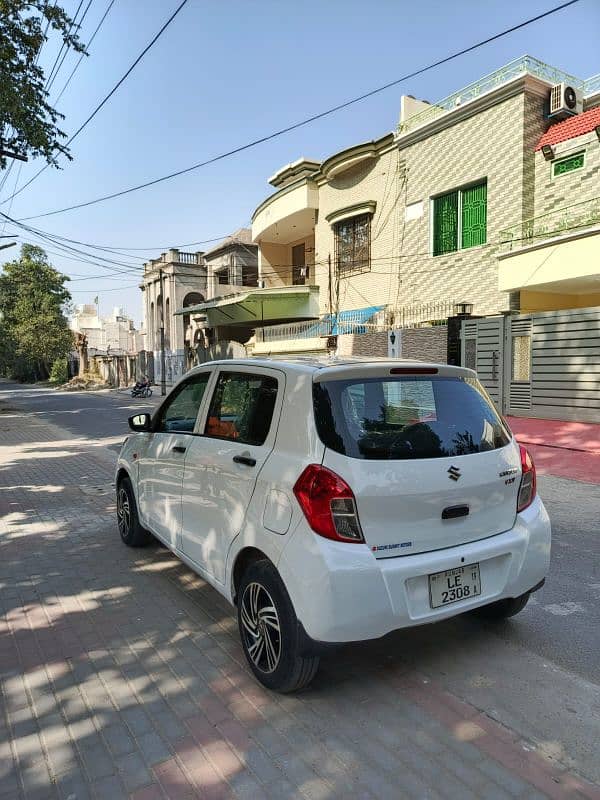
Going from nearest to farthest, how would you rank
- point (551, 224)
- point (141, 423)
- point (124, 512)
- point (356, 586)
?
point (356, 586)
point (141, 423)
point (124, 512)
point (551, 224)

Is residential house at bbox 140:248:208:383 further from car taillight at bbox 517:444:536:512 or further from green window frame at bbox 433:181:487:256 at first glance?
car taillight at bbox 517:444:536:512

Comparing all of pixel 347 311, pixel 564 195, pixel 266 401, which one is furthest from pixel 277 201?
pixel 266 401

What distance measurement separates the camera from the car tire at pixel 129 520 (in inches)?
194

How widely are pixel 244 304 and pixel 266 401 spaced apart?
24.8m

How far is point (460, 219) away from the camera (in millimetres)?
17688

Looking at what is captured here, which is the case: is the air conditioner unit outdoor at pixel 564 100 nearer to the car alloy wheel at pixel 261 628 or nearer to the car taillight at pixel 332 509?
the car taillight at pixel 332 509

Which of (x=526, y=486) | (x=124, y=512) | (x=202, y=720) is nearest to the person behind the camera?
(x=202, y=720)

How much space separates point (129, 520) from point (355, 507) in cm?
311

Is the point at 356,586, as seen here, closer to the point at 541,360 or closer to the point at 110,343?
the point at 541,360

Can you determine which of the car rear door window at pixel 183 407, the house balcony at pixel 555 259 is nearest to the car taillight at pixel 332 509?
the car rear door window at pixel 183 407

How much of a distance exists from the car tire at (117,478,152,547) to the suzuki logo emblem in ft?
9.98

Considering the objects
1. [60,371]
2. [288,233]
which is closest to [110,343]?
[60,371]

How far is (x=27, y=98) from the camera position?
11.9 m

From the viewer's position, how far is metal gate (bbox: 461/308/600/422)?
12.8m
